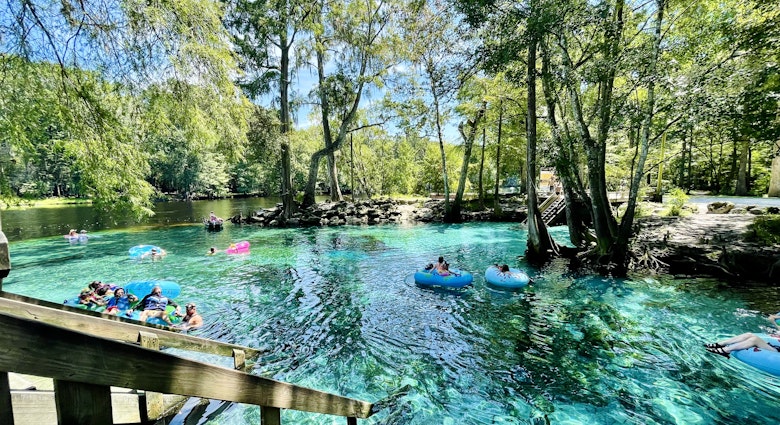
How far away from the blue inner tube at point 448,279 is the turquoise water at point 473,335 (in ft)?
1.05

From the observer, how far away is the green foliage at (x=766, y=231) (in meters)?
12.8

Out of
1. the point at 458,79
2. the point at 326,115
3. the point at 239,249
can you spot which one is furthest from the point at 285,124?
the point at 458,79

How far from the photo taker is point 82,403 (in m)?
1.33

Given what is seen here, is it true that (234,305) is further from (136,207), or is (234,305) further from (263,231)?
(263,231)

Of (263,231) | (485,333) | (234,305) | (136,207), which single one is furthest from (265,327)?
(263,231)

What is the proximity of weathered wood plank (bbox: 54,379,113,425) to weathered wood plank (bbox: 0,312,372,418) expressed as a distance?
6 centimetres

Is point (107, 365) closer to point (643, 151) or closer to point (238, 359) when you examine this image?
point (238, 359)

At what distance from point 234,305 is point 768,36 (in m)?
15.9

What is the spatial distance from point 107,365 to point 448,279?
10.8 m

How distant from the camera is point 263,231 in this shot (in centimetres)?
2527

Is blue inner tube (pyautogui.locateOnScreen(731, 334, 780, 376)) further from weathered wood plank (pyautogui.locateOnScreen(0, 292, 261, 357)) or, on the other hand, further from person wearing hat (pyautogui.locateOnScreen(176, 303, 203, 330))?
person wearing hat (pyautogui.locateOnScreen(176, 303, 203, 330))

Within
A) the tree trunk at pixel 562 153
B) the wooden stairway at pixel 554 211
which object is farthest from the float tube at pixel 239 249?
the wooden stairway at pixel 554 211

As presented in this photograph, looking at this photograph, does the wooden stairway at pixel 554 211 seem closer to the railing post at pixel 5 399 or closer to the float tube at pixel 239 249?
the float tube at pixel 239 249

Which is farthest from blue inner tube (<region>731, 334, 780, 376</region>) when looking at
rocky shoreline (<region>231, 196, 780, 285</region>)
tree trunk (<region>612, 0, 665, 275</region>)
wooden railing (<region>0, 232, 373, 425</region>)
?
wooden railing (<region>0, 232, 373, 425</region>)
